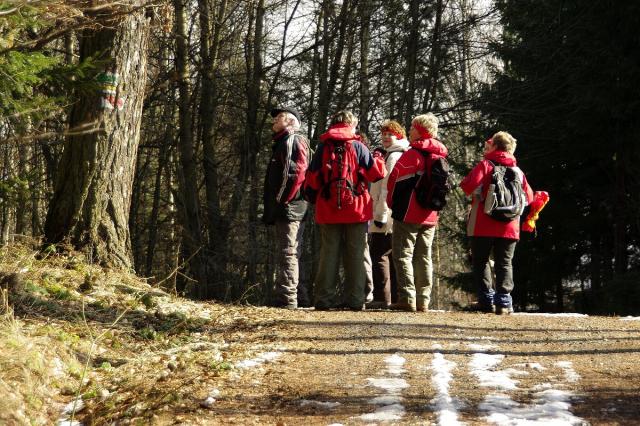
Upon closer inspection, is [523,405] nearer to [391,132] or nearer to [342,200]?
[342,200]

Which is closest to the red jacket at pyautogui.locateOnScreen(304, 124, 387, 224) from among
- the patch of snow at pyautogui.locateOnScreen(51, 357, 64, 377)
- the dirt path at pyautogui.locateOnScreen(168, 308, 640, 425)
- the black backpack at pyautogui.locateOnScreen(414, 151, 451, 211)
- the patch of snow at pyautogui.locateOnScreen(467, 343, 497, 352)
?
the black backpack at pyautogui.locateOnScreen(414, 151, 451, 211)

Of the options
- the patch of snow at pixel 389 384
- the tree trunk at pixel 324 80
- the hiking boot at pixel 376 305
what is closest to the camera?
the patch of snow at pixel 389 384

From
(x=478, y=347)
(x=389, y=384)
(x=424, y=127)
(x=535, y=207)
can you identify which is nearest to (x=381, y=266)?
(x=424, y=127)

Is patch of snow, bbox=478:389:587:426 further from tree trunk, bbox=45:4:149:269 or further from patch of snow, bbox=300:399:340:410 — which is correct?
tree trunk, bbox=45:4:149:269

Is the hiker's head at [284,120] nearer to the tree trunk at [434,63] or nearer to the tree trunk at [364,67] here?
the tree trunk at [364,67]

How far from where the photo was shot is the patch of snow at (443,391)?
450 centimetres

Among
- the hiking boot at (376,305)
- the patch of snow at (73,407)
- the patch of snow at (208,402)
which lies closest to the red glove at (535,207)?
the hiking boot at (376,305)

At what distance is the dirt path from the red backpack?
1.48 m

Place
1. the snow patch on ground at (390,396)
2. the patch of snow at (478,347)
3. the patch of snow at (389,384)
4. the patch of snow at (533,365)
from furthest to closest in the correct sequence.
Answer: the patch of snow at (478,347) < the patch of snow at (533,365) < the patch of snow at (389,384) < the snow patch on ground at (390,396)

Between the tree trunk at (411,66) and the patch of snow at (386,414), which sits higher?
the tree trunk at (411,66)

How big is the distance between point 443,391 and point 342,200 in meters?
3.87

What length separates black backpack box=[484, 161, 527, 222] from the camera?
29.4ft

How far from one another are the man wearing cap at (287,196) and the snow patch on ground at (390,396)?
3.29 meters

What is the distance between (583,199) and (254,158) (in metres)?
8.37
